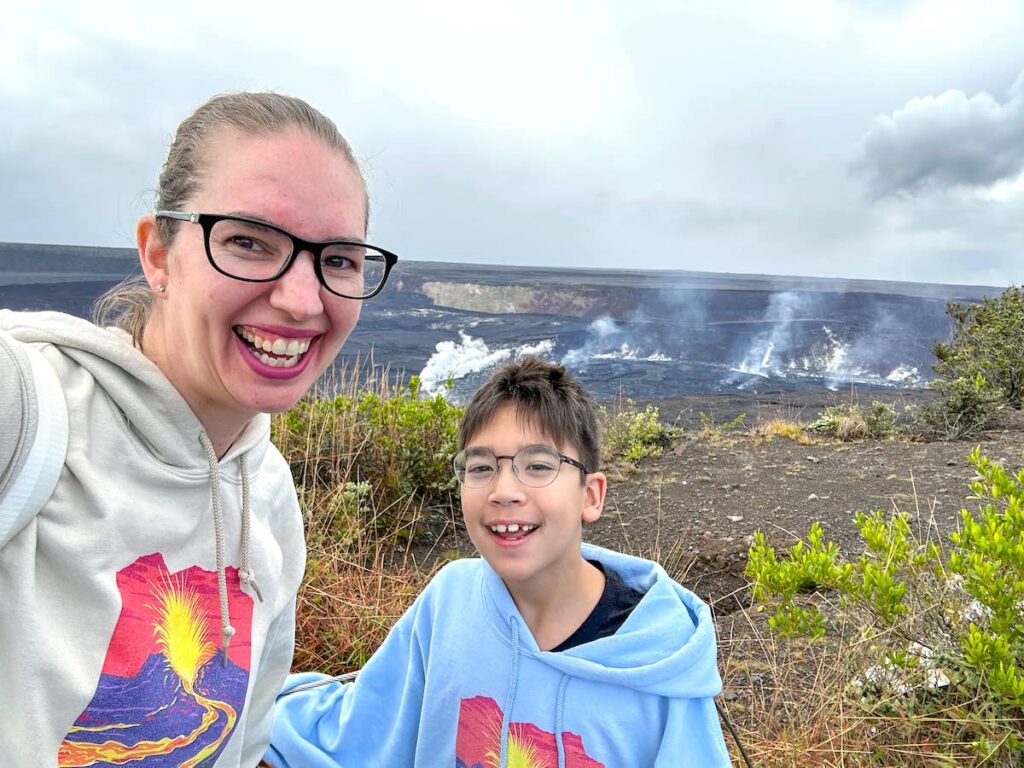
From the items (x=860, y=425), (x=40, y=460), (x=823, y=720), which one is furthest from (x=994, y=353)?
(x=40, y=460)

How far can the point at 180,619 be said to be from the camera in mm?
1379

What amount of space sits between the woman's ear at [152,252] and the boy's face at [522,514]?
0.88 m

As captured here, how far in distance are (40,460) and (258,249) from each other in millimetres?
480

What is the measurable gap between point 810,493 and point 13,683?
5.15m

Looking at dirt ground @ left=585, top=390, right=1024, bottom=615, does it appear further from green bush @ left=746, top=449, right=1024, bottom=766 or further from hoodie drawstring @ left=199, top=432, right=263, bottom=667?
hoodie drawstring @ left=199, top=432, right=263, bottom=667

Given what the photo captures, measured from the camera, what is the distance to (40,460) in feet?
3.46

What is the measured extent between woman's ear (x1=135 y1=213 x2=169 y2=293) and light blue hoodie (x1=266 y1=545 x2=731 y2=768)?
1.15 metres

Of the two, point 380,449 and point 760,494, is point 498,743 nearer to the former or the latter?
point 380,449

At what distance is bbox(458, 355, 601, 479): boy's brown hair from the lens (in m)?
1.95

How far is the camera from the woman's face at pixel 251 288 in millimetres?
1262

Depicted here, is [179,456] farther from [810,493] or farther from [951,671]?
[810,493]

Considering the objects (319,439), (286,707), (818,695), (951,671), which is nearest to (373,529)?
(319,439)

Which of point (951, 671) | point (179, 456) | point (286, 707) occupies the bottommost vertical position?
point (286, 707)

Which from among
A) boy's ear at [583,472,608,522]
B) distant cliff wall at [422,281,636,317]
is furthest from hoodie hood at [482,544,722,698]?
distant cliff wall at [422,281,636,317]
